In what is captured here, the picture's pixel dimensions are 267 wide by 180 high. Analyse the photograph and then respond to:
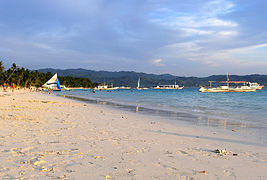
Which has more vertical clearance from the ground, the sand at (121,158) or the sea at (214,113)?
the sand at (121,158)

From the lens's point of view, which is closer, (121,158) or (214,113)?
(121,158)

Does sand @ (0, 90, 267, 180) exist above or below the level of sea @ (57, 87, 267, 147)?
above

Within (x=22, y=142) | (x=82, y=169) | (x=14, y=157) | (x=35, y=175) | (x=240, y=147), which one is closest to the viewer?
(x=35, y=175)

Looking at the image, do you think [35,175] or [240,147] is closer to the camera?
[35,175]

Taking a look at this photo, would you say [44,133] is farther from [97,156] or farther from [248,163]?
[248,163]

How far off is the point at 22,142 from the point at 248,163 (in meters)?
7.49

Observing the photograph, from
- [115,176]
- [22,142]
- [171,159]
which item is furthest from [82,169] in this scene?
[22,142]

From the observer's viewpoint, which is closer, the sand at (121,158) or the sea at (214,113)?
the sand at (121,158)

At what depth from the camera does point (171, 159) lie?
637 centimetres

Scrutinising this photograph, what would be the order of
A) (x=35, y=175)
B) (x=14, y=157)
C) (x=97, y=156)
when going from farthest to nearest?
(x=97, y=156) < (x=14, y=157) < (x=35, y=175)

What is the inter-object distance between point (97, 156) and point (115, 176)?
1.62 meters

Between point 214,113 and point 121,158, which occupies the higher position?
point 121,158

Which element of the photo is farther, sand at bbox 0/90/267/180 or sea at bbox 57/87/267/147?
sea at bbox 57/87/267/147

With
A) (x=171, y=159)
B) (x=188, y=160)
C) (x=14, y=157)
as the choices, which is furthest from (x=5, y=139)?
(x=188, y=160)
